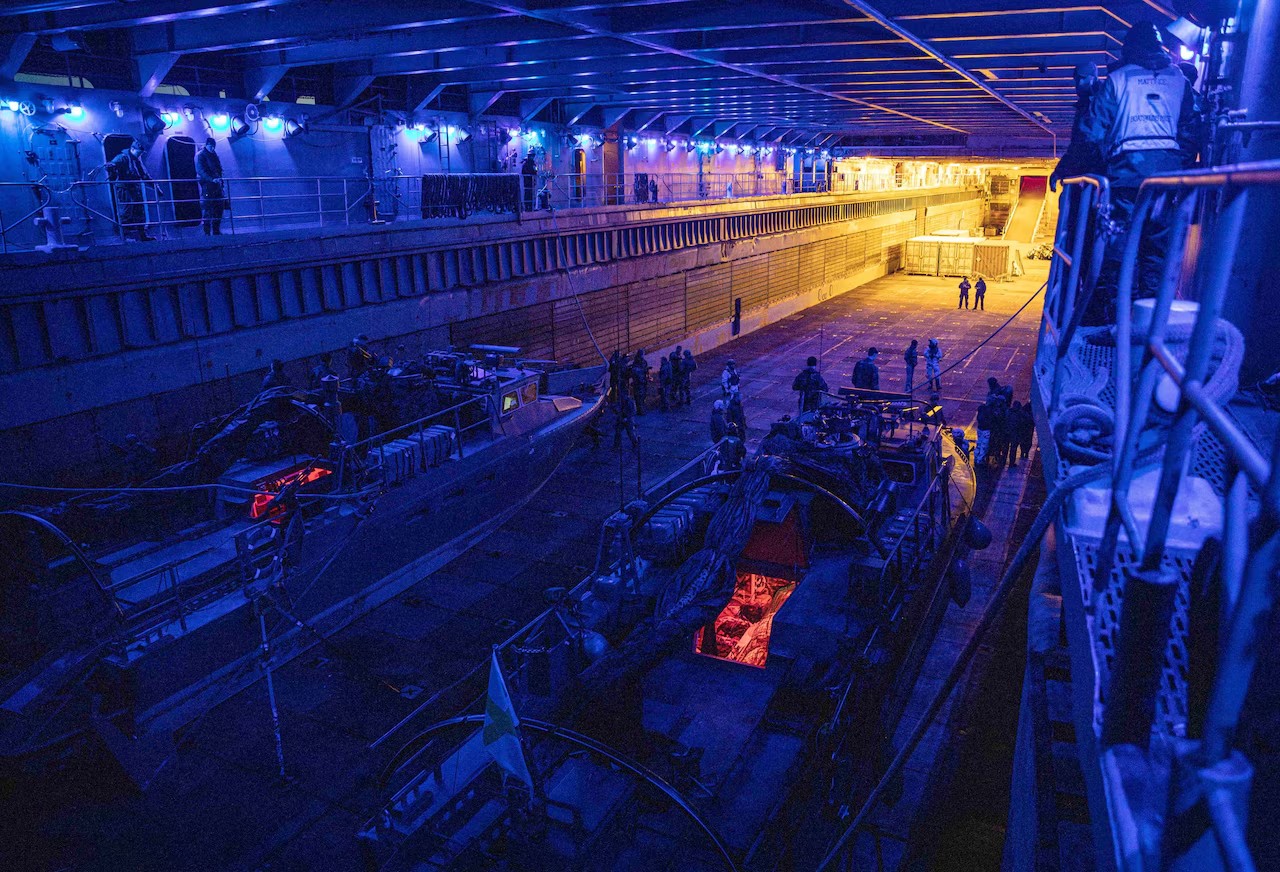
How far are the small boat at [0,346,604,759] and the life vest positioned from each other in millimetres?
7825

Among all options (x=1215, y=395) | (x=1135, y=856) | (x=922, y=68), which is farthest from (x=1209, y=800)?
(x=922, y=68)

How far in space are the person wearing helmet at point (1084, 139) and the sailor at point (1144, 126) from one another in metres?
0.10

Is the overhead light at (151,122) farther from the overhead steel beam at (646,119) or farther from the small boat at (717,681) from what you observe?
the overhead steel beam at (646,119)

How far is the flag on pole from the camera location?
4.64m

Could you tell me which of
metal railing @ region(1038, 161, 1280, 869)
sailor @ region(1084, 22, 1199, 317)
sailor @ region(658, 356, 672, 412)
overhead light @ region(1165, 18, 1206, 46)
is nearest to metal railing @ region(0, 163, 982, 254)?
sailor @ region(658, 356, 672, 412)

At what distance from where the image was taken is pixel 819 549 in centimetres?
976

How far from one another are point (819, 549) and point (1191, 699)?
7342 mm

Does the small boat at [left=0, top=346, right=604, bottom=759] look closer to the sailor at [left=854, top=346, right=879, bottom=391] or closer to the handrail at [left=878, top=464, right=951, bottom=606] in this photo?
the handrail at [left=878, top=464, right=951, bottom=606]

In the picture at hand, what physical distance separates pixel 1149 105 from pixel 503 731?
6094mm

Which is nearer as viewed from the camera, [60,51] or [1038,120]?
[60,51]

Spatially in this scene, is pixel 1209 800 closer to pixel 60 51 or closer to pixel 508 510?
pixel 508 510

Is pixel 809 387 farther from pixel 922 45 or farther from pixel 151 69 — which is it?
pixel 151 69

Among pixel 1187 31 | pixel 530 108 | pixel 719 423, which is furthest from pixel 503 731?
pixel 530 108

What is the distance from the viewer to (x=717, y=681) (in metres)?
7.70
